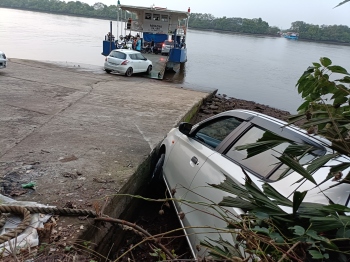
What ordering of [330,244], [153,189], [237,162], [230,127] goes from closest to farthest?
[330,244]
[237,162]
[230,127]
[153,189]

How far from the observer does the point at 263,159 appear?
284 centimetres

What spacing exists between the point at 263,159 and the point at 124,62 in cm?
1686

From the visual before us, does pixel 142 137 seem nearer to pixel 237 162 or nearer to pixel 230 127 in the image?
pixel 230 127

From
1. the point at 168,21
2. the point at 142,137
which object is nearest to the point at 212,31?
the point at 168,21

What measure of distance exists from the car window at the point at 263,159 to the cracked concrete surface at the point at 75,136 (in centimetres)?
174

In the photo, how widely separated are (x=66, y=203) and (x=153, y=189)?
1.84 m

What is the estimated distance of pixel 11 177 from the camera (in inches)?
158

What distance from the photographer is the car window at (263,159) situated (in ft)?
8.48

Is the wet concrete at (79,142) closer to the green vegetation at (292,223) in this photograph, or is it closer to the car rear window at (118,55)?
the green vegetation at (292,223)

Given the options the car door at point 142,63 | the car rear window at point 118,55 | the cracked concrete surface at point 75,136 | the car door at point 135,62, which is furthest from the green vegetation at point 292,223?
the car door at point 142,63

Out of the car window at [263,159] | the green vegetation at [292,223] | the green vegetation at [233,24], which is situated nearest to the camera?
the green vegetation at [292,223]

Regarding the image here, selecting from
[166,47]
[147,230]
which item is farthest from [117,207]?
[166,47]

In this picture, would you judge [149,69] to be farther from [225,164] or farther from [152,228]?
[225,164]

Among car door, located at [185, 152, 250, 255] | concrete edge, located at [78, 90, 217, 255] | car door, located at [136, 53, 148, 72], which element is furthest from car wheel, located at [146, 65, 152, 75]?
car door, located at [185, 152, 250, 255]
